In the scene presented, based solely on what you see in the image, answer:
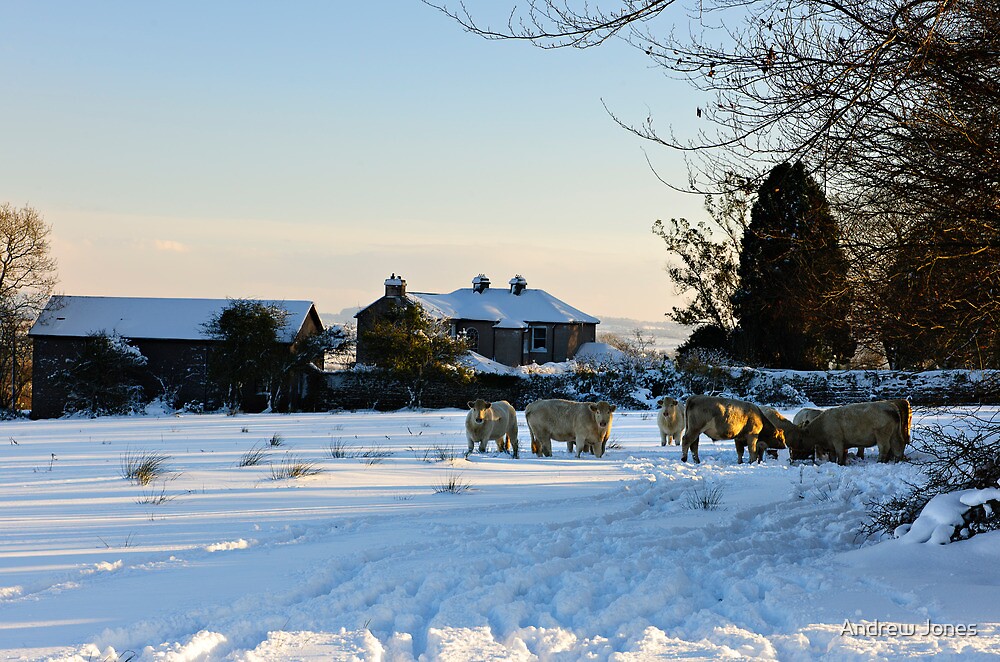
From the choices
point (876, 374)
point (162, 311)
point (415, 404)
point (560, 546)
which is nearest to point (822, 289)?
point (560, 546)

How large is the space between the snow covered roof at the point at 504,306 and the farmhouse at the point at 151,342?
13.0 metres

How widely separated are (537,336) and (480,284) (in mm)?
5880

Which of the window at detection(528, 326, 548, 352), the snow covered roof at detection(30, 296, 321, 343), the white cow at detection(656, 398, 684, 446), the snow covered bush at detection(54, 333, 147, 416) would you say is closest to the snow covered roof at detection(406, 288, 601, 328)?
the window at detection(528, 326, 548, 352)

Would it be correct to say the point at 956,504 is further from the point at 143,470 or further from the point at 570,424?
the point at 570,424

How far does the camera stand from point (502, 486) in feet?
31.8

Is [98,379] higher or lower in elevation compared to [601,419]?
higher

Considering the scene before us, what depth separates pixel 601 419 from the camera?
542 inches

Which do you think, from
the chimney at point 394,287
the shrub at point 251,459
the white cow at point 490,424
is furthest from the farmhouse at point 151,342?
the shrub at point 251,459

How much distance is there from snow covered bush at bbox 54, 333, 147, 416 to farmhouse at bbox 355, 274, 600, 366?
1689cm

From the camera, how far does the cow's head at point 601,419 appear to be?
45.2ft

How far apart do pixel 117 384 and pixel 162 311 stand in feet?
22.5

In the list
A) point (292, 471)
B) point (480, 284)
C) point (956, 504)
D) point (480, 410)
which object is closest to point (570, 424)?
point (480, 410)

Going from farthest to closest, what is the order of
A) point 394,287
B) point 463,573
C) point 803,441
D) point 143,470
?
point 394,287 < point 803,441 < point 143,470 < point 463,573

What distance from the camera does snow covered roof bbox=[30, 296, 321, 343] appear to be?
4328 centimetres
